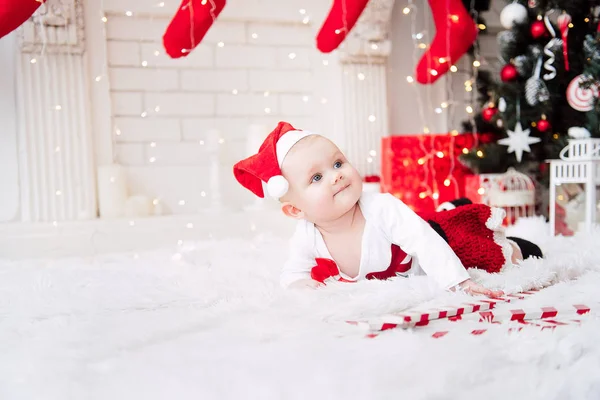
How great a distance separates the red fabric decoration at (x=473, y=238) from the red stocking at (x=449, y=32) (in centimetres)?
125

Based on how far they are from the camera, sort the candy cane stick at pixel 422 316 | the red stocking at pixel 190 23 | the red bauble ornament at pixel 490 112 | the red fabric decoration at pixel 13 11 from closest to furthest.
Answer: the candy cane stick at pixel 422 316
the red fabric decoration at pixel 13 11
the red stocking at pixel 190 23
the red bauble ornament at pixel 490 112

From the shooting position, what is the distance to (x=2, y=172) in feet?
7.84

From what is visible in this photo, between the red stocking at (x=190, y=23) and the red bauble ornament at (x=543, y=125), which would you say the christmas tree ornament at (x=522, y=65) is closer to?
the red bauble ornament at (x=543, y=125)

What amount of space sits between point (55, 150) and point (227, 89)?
0.85m

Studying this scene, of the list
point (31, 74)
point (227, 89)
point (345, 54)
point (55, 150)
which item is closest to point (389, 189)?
point (345, 54)

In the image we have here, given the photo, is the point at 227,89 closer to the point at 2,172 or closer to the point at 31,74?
the point at 31,74

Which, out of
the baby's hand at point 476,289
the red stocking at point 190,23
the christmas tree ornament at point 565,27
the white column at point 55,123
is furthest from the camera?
the white column at point 55,123

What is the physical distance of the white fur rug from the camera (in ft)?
2.11

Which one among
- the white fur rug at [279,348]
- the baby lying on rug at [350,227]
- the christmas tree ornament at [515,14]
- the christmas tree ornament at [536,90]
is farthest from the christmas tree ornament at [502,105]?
the white fur rug at [279,348]

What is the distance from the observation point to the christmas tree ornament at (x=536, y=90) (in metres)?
2.26

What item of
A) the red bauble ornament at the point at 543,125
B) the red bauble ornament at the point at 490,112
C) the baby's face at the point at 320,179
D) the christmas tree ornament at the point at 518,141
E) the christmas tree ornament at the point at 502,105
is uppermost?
the christmas tree ornament at the point at 502,105

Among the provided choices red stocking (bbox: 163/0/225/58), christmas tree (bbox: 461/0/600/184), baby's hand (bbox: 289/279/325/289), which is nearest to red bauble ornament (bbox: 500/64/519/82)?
christmas tree (bbox: 461/0/600/184)

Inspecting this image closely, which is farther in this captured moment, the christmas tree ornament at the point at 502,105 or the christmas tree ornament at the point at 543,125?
the christmas tree ornament at the point at 502,105

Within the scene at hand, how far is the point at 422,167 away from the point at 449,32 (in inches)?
24.2
